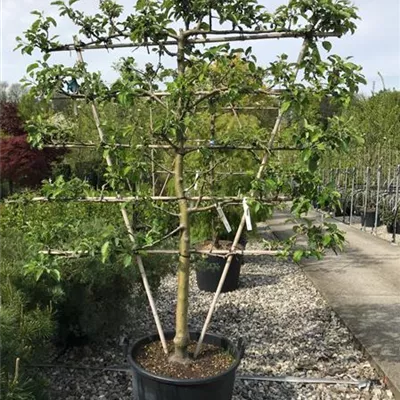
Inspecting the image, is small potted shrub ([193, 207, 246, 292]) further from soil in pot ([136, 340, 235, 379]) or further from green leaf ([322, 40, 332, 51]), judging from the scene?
green leaf ([322, 40, 332, 51])

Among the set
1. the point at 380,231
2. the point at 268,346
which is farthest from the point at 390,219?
the point at 268,346

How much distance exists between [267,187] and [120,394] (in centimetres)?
152

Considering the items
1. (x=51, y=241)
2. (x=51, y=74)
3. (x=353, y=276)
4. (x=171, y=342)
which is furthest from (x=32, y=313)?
(x=353, y=276)

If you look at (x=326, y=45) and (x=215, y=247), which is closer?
(x=326, y=45)

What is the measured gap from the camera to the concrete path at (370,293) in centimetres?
342

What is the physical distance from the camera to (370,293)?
16.1 ft

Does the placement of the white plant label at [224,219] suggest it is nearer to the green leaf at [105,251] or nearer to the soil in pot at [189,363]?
the green leaf at [105,251]

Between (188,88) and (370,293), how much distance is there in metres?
3.51

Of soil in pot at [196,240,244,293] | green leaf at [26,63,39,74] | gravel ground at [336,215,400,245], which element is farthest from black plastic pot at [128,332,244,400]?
gravel ground at [336,215,400,245]

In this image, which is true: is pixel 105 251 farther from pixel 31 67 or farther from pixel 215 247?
pixel 215 247

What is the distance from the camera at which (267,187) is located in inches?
90.2

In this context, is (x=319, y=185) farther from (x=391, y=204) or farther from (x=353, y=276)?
(x=391, y=204)

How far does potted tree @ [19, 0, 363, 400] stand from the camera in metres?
2.17

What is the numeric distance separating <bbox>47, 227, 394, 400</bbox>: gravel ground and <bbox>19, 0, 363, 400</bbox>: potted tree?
57cm
